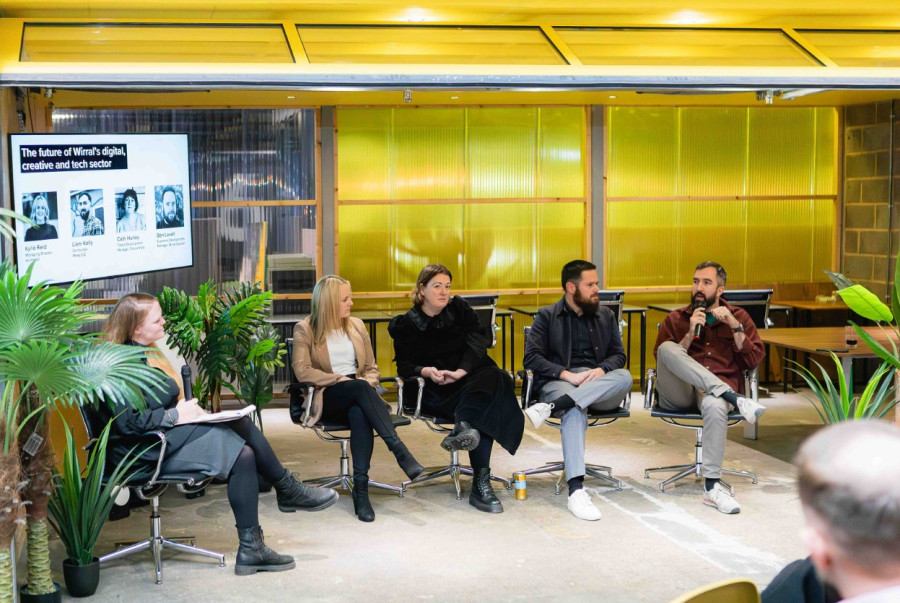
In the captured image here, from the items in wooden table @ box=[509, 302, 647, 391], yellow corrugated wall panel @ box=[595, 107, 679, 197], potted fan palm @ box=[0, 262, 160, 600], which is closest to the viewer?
potted fan palm @ box=[0, 262, 160, 600]

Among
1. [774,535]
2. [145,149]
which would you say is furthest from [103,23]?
[774,535]

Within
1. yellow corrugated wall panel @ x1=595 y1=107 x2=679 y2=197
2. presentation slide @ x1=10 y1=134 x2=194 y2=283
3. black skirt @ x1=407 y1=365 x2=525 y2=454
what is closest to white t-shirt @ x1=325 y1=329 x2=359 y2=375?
black skirt @ x1=407 y1=365 x2=525 y2=454

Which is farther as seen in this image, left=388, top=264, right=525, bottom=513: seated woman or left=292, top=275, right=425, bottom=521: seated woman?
left=388, top=264, right=525, bottom=513: seated woman

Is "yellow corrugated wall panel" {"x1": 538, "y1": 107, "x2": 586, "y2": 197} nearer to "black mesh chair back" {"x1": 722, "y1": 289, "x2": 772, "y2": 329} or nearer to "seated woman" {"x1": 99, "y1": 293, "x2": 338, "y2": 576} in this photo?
"black mesh chair back" {"x1": 722, "y1": 289, "x2": 772, "y2": 329}

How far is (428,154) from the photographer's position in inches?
354

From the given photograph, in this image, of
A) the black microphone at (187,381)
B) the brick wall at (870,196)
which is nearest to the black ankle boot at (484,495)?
the black microphone at (187,381)

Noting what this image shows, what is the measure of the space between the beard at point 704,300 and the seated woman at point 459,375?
1148 mm

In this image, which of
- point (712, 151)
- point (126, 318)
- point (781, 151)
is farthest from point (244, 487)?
point (781, 151)

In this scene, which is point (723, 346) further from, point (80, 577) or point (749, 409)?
point (80, 577)

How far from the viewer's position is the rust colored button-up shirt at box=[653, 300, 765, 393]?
19.3 ft

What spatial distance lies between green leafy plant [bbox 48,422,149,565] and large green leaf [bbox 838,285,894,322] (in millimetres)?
3097

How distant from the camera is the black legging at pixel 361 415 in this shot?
5.38 metres

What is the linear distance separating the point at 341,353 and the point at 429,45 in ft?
5.64

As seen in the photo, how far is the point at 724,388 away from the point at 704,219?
4076 millimetres
